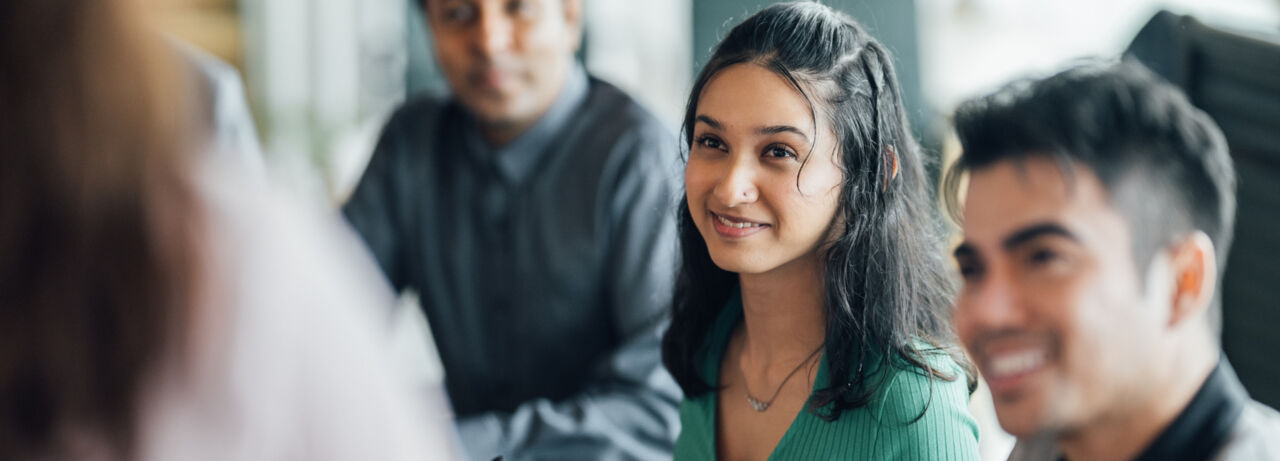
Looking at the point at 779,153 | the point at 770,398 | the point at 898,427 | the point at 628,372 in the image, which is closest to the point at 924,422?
the point at 898,427

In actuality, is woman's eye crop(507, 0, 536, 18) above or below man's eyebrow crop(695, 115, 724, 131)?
below

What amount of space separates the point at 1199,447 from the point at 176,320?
54cm

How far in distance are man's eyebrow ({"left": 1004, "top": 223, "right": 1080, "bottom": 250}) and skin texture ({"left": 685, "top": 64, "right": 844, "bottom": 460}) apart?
33 centimetres

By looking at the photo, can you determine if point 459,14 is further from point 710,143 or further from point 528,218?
point 710,143

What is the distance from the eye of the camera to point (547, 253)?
147 centimetres

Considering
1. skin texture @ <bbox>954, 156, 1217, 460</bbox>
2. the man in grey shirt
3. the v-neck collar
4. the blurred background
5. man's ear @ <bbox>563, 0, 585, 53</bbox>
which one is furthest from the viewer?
man's ear @ <bbox>563, 0, 585, 53</bbox>

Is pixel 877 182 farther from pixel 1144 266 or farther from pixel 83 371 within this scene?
pixel 83 371

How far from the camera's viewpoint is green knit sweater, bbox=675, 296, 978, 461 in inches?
32.4

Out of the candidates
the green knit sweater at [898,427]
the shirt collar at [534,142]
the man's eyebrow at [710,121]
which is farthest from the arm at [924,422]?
the shirt collar at [534,142]

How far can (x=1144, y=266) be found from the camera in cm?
47

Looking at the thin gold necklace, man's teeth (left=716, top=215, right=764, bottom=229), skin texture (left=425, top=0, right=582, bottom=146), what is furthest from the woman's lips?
skin texture (left=425, top=0, right=582, bottom=146)

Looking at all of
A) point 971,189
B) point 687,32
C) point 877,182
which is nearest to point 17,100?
point 971,189

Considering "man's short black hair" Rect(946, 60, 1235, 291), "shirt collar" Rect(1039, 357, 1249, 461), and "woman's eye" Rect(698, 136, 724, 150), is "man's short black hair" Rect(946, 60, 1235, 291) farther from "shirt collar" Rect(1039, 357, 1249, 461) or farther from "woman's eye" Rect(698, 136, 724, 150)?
"woman's eye" Rect(698, 136, 724, 150)

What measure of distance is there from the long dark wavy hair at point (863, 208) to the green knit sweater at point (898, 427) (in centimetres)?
1
